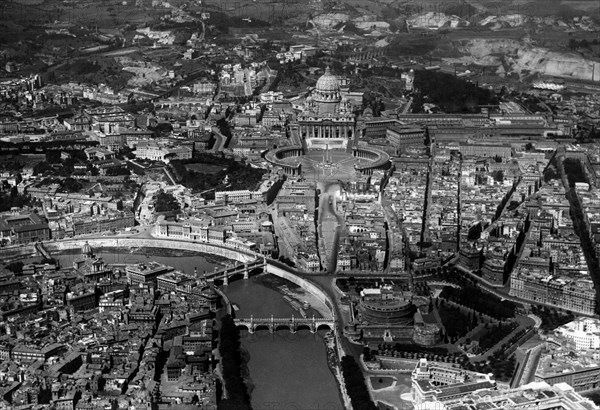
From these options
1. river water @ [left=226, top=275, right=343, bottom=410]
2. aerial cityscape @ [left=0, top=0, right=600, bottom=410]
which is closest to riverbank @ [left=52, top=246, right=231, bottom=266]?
aerial cityscape @ [left=0, top=0, right=600, bottom=410]

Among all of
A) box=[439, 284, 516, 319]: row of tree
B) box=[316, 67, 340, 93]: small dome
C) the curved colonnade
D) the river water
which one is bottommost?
the river water

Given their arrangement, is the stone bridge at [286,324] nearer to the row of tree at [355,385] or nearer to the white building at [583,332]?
the row of tree at [355,385]

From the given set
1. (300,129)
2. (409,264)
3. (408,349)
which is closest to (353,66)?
(300,129)

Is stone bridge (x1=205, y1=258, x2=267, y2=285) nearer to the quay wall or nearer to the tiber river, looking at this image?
the tiber river

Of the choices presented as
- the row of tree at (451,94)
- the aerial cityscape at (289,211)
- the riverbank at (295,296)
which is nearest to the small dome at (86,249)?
the aerial cityscape at (289,211)

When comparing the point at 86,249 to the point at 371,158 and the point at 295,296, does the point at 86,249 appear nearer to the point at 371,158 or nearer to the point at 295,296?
the point at 295,296

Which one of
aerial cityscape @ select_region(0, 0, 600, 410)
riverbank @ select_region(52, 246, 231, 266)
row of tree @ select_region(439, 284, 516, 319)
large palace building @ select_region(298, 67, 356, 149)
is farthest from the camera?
large palace building @ select_region(298, 67, 356, 149)
